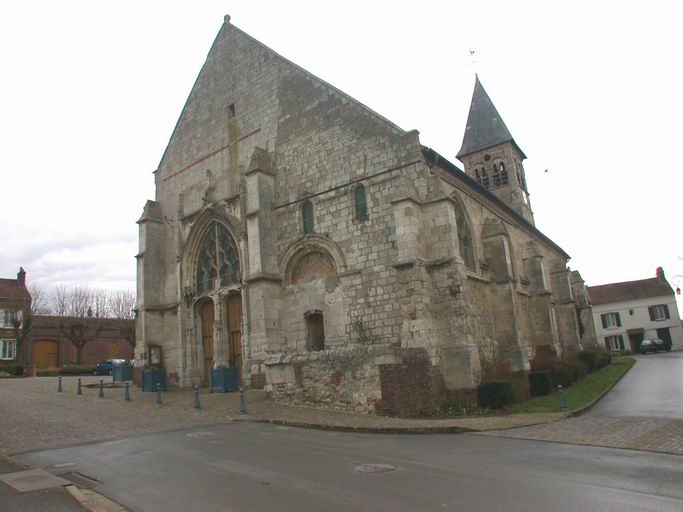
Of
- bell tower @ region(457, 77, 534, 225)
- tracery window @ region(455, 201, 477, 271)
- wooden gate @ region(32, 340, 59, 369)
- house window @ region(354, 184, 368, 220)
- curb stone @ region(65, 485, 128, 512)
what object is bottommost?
curb stone @ region(65, 485, 128, 512)

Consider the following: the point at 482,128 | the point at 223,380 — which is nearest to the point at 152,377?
the point at 223,380

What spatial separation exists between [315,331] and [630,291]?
165ft

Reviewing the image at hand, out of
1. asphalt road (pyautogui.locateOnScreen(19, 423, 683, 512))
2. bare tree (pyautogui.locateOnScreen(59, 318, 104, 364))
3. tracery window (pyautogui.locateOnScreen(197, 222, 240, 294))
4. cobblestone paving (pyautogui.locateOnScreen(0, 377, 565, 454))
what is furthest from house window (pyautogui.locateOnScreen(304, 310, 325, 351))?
bare tree (pyautogui.locateOnScreen(59, 318, 104, 364))

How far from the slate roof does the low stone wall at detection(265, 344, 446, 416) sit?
49.9 metres

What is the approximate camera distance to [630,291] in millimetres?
56125

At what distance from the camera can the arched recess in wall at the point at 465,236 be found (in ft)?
59.3

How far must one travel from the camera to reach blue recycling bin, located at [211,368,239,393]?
58.5 feet

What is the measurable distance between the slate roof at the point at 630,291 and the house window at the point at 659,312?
1195 millimetres

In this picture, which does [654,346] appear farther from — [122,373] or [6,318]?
[6,318]

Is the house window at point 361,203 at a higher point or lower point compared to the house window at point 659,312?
higher

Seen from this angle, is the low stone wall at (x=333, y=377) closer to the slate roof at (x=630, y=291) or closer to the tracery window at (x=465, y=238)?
the tracery window at (x=465, y=238)

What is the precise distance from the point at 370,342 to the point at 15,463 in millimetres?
9673

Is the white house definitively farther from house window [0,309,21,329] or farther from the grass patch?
house window [0,309,21,329]

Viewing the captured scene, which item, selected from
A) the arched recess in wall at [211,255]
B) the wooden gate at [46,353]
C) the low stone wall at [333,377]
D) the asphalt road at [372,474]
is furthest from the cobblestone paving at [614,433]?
the wooden gate at [46,353]
